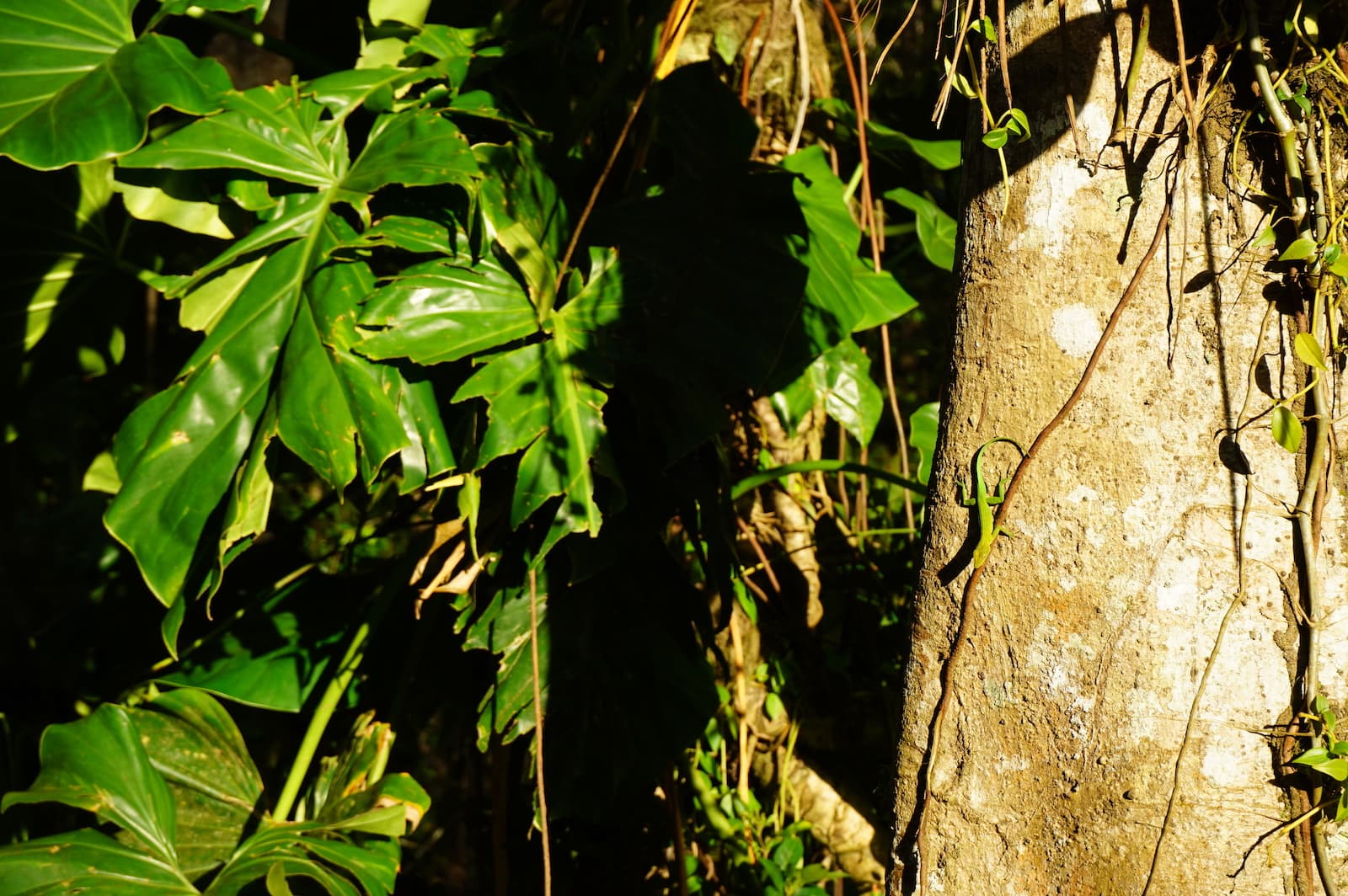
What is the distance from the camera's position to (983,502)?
908mm

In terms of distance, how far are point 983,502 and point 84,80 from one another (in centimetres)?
Answer: 130

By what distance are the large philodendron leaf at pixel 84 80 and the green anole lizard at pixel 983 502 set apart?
109 cm

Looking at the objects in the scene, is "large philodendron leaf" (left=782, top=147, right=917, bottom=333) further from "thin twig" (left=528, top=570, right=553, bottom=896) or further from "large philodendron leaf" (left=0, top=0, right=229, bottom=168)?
"large philodendron leaf" (left=0, top=0, right=229, bottom=168)

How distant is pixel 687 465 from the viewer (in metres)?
1.41

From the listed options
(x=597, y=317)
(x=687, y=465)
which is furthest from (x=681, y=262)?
(x=687, y=465)

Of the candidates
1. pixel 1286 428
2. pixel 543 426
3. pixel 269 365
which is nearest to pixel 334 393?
pixel 269 365

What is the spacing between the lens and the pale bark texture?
0.83m

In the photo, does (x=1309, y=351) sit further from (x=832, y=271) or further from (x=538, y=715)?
(x=538, y=715)

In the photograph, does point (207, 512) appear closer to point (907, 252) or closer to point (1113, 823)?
point (1113, 823)

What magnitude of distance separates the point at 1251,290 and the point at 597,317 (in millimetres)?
772

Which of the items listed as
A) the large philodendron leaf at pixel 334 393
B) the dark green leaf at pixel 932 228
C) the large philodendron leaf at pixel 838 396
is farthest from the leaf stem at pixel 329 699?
the dark green leaf at pixel 932 228

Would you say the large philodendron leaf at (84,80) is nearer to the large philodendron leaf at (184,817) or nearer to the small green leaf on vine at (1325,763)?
the large philodendron leaf at (184,817)

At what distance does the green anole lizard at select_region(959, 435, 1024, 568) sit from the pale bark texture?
0.01 m

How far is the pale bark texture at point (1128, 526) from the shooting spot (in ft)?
2.72
